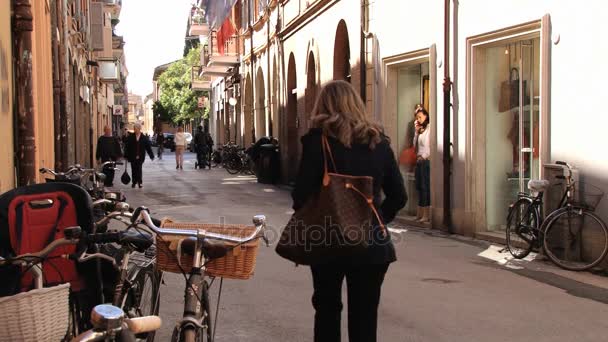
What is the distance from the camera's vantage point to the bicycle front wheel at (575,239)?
8695 millimetres

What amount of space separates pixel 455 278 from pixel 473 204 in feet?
11.0

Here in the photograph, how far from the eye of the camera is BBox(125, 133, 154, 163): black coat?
21.0 meters

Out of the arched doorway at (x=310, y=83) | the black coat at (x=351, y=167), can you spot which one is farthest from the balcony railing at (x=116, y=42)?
the black coat at (x=351, y=167)

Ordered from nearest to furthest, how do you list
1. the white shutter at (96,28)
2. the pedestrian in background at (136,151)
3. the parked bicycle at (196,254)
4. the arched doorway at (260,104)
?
the parked bicycle at (196,254) < the pedestrian in background at (136,151) < the arched doorway at (260,104) < the white shutter at (96,28)

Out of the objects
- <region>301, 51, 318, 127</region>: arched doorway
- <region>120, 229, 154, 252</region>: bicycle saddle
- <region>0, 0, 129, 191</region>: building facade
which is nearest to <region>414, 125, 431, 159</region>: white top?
<region>0, 0, 129, 191</region>: building facade

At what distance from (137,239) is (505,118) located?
852 cm

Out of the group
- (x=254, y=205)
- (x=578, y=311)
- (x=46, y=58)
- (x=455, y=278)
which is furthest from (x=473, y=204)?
(x=46, y=58)

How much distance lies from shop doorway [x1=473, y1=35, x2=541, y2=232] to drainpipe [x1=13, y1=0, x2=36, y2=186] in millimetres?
6098

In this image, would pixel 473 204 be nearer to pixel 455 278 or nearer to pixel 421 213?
pixel 421 213

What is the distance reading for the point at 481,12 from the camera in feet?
36.7

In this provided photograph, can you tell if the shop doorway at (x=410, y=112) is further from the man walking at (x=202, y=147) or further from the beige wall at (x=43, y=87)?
the man walking at (x=202, y=147)

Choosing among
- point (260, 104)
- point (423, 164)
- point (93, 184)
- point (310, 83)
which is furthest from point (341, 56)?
point (260, 104)

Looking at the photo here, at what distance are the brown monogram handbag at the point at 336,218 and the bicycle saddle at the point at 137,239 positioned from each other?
777 millimetres

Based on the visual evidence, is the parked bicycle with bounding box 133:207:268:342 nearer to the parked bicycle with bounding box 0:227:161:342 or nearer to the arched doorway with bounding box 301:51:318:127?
the parked bicycle with bounding box 0:227:161:342
